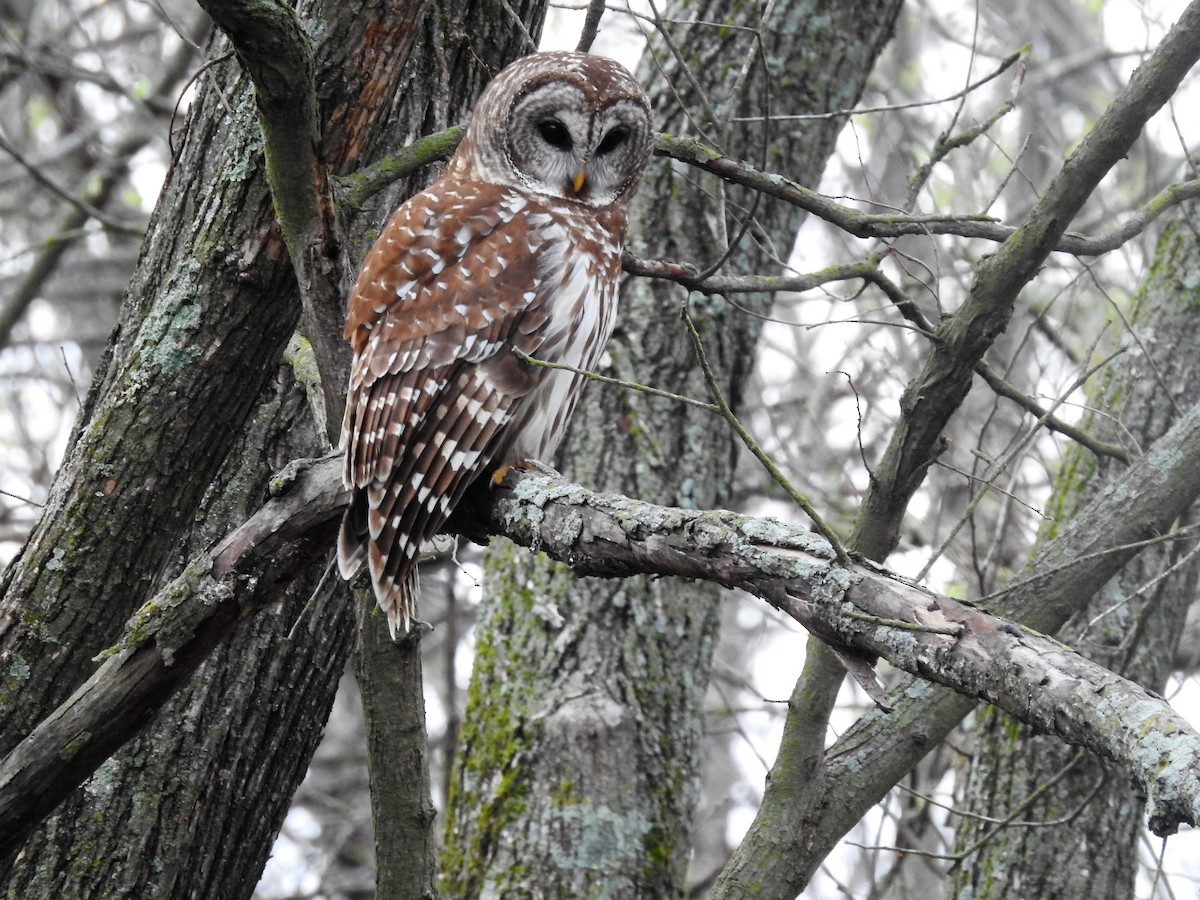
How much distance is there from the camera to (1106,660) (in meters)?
4.62

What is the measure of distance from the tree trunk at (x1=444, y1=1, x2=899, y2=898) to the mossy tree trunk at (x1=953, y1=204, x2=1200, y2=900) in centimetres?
110

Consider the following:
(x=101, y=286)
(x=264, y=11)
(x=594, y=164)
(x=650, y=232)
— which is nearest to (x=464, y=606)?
(x=101, y=286)

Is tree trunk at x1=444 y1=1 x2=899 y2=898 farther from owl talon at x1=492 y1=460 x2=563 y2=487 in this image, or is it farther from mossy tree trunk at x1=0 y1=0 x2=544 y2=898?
owl talon at x1=492 y1=460 x2=563 y2=487

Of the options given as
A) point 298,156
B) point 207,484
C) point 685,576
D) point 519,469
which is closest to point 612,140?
point 519,469

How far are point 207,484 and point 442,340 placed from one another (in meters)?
0.75

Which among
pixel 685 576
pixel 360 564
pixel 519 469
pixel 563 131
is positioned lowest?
pixel 685 576

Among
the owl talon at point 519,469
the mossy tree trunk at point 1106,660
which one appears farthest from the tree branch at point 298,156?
the mossy tree trunk at point 1106,660

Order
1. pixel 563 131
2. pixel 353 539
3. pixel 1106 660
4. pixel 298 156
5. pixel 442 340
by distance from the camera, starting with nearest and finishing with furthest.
Answer: pixel 298 156, pixel 353 539, pixel 442 340, pixel 563 131, pixel 1106 660

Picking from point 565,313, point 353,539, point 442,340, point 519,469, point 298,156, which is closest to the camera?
point 298,156

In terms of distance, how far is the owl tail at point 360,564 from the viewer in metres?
3.01

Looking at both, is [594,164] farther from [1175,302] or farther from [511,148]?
[1175,302]

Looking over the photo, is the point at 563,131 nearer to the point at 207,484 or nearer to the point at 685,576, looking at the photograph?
the point at 207,484

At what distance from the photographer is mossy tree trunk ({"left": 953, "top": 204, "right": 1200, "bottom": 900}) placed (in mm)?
4492

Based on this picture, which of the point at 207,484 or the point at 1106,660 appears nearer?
the point at 207,484
